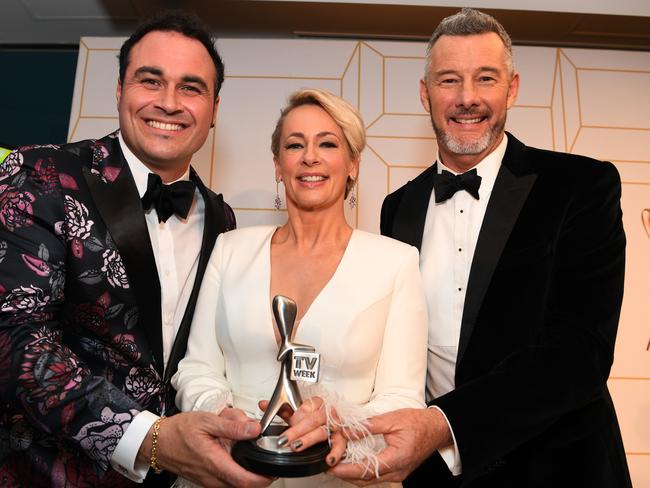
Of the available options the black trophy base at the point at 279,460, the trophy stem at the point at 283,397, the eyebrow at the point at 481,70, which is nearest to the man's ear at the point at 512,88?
the eyebrow at the point at 481,70

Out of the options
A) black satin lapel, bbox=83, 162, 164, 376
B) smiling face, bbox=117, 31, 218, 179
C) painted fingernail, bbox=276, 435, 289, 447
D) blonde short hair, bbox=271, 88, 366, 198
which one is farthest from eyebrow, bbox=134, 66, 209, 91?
painted fingernail, bbox=276, 435, 289, 447

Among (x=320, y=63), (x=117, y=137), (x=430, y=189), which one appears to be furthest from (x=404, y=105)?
(x=117, y=137)

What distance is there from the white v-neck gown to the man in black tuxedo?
0.18m

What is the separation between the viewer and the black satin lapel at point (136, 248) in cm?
186

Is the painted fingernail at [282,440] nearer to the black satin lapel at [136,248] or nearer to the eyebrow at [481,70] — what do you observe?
the black satin lapel at [136,248]

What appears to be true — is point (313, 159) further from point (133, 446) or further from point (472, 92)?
point (133, 446)

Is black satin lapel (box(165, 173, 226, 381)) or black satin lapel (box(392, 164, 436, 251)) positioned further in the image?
black satin lapel (box(392, 164, 436, 251))

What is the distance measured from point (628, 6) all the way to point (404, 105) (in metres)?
1.49

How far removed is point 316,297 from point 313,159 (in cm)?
50

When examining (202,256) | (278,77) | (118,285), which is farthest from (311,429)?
(278,77)

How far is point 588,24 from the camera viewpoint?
3930 millimetres

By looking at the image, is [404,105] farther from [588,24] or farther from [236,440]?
[236,440]

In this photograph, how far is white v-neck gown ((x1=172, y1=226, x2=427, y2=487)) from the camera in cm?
179

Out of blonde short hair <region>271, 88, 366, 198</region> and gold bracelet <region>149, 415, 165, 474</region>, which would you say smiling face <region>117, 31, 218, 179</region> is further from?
gold bracelet <region>149, 415, 165, 474</region>
